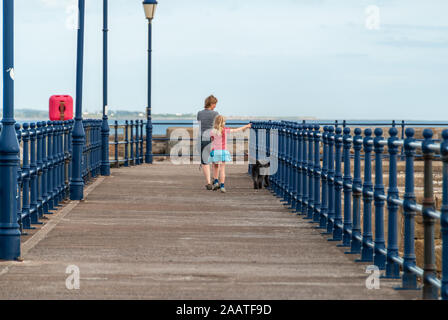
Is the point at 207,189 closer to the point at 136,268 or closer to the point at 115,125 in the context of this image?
the point at 115,125

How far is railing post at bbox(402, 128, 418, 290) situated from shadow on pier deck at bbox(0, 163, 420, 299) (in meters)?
0.15

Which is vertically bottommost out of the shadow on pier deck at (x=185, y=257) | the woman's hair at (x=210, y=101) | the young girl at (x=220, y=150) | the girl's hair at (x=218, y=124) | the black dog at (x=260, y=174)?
the shadow on pier deck at (x=185, y=257)

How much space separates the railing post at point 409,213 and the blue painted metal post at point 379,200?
29.9 inches

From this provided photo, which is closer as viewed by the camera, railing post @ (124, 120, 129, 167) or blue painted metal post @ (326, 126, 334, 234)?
blue painted metal post @ (326, 126, 334, 234)

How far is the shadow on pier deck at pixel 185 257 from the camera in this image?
7918 mm

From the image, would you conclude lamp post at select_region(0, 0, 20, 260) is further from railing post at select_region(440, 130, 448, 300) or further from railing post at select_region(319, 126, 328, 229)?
railing post at select_region(440, 130, 448, 300)

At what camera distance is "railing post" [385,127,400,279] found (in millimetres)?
8219

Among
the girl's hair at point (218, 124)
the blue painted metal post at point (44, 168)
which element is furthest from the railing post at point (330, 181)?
Result: the girl's hair at point (218, 124)

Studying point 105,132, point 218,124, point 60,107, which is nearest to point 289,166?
point 218,124

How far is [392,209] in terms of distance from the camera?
27.2 feet

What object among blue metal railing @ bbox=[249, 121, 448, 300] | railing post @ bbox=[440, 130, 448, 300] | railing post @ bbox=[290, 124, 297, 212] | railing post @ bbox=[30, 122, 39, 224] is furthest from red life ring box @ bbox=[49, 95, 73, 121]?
railing post @ bbox=[440, 130, 448, 300]

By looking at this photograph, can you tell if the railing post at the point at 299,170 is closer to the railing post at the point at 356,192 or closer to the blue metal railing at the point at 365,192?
the blue metal railing at the point at 365,192

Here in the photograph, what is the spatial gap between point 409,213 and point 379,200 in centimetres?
93
